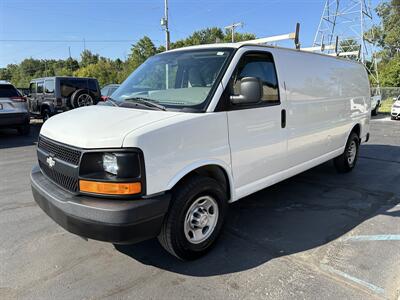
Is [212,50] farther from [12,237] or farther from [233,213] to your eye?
[12,237]

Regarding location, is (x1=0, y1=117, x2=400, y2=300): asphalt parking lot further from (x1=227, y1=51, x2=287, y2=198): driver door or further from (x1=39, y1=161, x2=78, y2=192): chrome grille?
(x1=39, y1=161, x2=78, y2=192): chrome grille

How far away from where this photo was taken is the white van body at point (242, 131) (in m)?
2.65

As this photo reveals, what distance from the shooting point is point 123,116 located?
298 centimetres

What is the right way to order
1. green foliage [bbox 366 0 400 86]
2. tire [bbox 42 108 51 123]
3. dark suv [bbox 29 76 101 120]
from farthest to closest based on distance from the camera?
green foliage [bbox 366 0 400 86], tire [bbox 42 108 51 123], dark suv [bbox 29 76 101 120]

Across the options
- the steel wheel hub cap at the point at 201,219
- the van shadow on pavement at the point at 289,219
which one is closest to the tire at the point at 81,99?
the van shadow on pavement at the point at 289,219

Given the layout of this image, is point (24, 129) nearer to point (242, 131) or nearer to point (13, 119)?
point (13, 119)

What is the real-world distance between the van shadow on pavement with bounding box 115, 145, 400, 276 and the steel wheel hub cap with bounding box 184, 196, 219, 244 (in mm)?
236

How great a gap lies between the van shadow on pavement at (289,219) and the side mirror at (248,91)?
5.09ft

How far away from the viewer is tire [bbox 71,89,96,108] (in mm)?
12148

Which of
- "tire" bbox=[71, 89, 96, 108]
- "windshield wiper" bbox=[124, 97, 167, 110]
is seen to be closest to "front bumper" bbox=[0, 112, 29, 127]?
"tire" bbox=[71, 89, 96, 108]

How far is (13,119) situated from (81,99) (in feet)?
8.63

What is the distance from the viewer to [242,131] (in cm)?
339

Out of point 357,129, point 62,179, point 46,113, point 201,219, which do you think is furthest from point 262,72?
point 46,113

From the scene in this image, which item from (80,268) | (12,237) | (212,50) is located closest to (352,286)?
(80,268)
